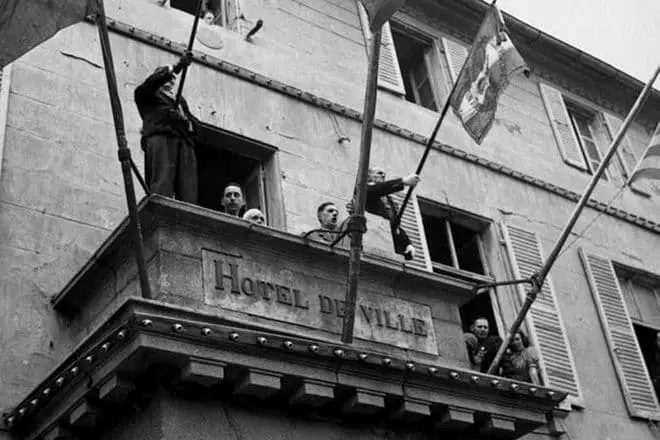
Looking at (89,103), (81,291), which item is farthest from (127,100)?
(81,291)

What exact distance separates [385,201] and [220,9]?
12.5 ft

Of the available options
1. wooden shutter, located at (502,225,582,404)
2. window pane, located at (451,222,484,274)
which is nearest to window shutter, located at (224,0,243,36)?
window pane, located at (451,222,484,274)

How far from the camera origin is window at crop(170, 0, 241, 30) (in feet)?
41.7

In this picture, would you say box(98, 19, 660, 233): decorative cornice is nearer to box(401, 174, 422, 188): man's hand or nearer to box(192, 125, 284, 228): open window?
box(192, 125, 284, 228): open window

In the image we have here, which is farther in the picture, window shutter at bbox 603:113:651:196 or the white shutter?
window shutter at bbox 603:113:651:196

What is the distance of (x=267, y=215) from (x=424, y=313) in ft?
7.86

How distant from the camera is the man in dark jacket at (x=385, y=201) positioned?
10164mm

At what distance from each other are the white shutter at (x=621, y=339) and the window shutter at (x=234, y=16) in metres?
5.66

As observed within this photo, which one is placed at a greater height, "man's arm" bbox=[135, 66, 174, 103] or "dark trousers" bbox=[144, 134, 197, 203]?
"man's arm" bbox=[135, 66, 174, 103]

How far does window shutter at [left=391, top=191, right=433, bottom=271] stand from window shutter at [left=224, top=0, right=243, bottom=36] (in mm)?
2816

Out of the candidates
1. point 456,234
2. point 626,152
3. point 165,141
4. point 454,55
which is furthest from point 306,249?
point 626,152

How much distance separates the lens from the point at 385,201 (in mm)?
10727

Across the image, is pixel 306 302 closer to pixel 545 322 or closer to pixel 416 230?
pixel 416 230

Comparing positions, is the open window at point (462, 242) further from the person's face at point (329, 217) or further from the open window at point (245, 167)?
the person's face at point (329, 217)
